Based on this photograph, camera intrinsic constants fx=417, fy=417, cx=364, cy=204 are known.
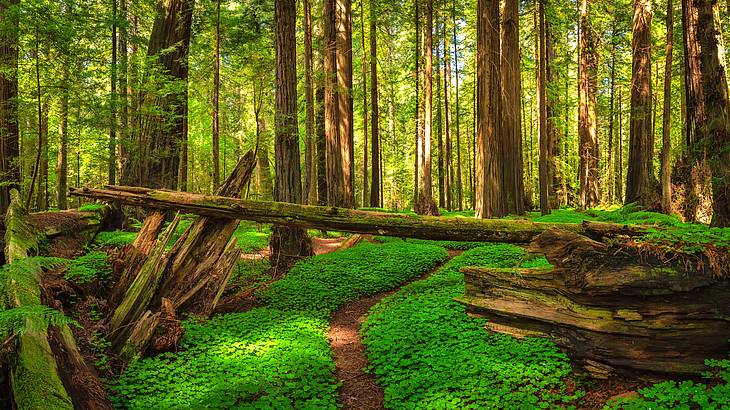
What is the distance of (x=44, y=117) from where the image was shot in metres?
11.7

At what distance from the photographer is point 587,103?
816 inches

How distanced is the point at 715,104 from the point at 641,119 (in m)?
7.93

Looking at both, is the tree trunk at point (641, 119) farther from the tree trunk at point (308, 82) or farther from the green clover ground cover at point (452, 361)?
the tree trunk at point (308, 82)

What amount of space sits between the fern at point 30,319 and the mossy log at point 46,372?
5.6 inches

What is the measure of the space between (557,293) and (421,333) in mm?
1894

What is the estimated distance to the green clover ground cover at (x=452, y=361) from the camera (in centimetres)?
427

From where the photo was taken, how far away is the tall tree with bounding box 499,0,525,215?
14.1 metres

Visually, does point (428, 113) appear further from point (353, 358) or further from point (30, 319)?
point (30, 319)

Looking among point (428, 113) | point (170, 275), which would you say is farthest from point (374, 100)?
point (170, 275)

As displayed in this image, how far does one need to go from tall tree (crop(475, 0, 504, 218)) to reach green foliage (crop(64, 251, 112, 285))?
9.68 meters

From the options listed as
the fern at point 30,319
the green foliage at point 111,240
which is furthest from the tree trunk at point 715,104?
the green foliage at point 111,240

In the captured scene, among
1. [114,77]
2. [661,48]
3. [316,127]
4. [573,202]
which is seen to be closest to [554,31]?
[661,48]

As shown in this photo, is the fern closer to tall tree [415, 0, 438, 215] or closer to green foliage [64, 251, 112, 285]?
green foliage [64, 251, 112, 285]

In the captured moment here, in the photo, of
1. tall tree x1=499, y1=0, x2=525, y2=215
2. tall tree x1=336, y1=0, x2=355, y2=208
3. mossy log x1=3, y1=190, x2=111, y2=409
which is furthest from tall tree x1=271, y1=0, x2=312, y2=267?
tall tree x1=499, y1=0, x2=525, y2=215
